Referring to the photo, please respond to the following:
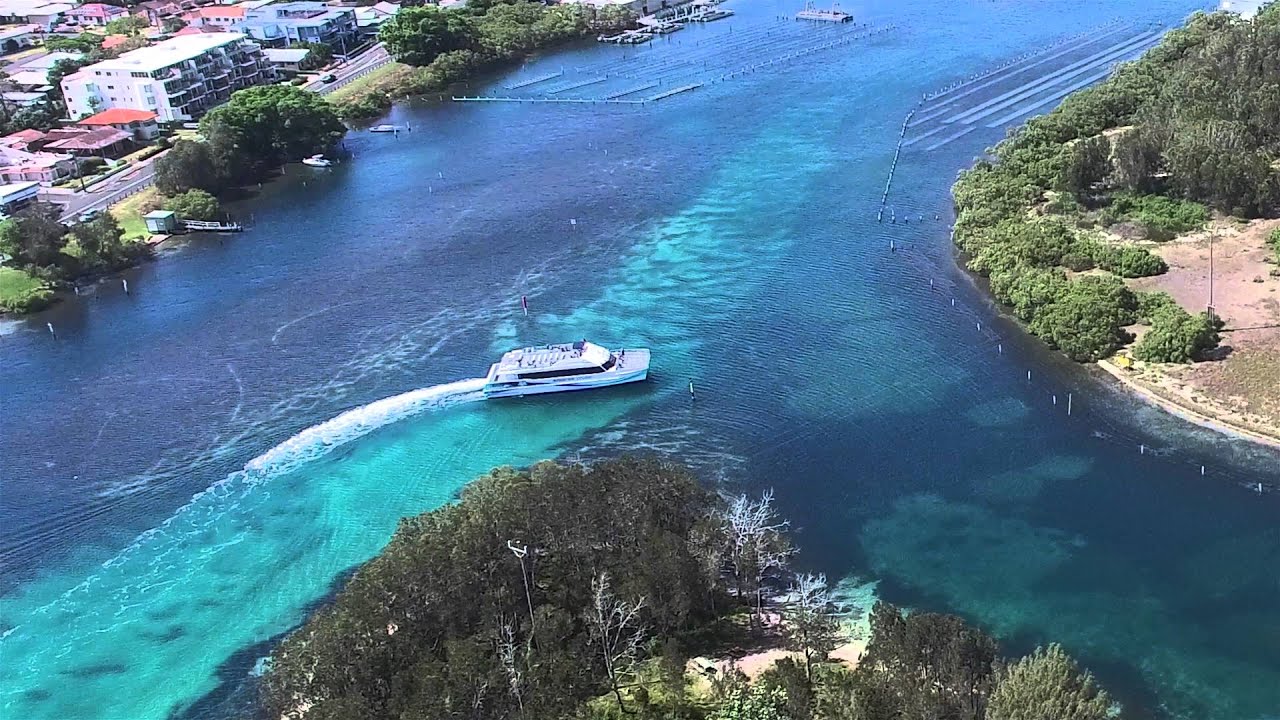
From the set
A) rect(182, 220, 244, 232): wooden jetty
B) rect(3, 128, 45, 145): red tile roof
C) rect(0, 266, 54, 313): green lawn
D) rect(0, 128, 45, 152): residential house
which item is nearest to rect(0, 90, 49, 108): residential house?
rect(3, 128, 45, 145): red tile roof

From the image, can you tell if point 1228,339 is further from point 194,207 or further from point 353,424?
point 194,207

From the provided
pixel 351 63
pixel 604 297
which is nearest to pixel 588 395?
pixel 604 297

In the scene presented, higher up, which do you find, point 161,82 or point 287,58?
point 161,82

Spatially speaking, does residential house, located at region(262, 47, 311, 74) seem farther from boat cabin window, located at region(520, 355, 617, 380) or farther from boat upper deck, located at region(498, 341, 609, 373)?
boat cabin window, located at region(520, 355, 617, 380)

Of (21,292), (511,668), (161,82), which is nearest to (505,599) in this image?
(511,668)

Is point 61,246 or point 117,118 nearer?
point 61,246

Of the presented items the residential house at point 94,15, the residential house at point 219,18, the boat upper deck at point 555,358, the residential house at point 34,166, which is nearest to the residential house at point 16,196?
the residential house at point 34,166

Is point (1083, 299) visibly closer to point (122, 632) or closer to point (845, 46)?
point (122, 632)
